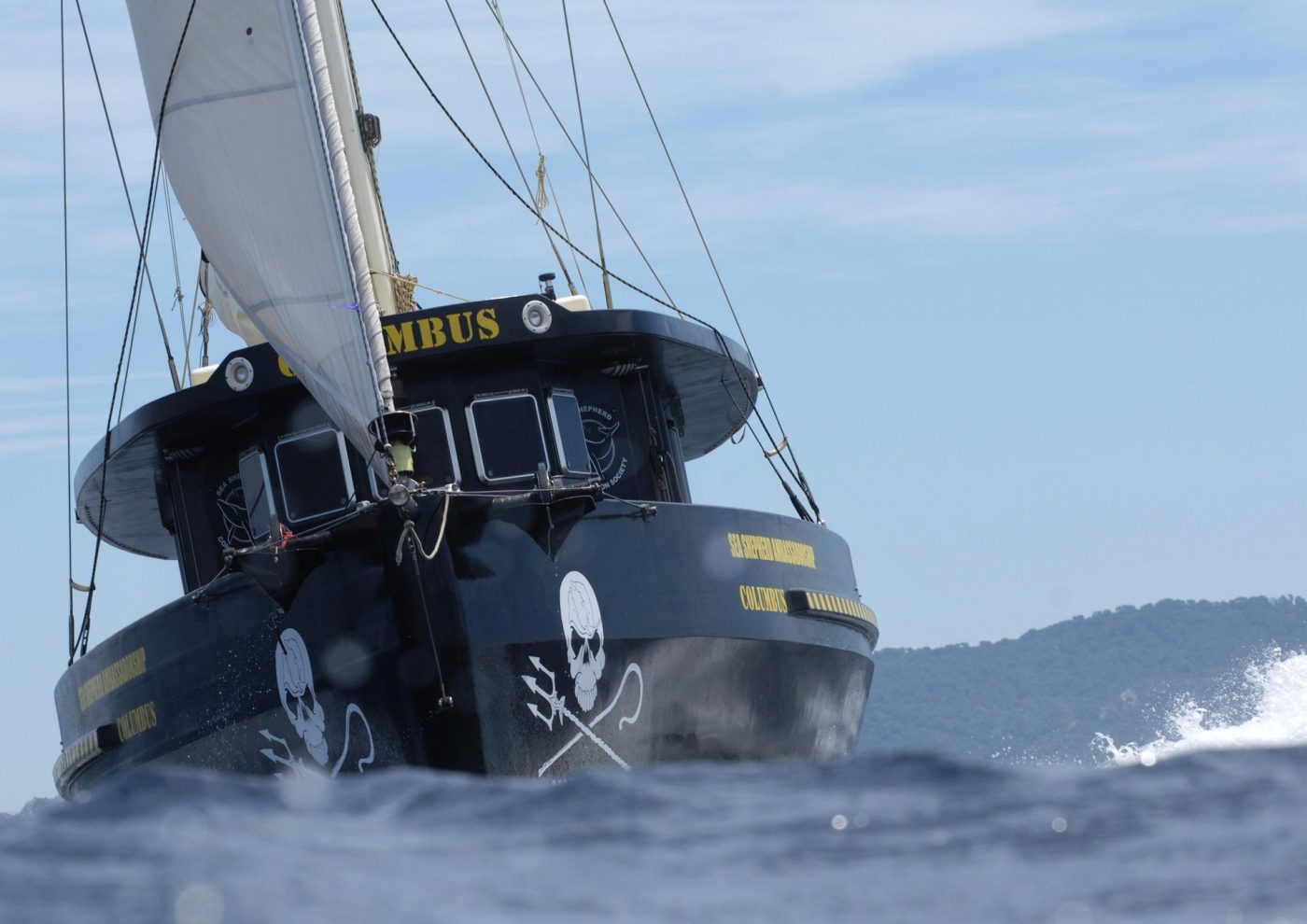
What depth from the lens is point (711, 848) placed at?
5980 millimetres

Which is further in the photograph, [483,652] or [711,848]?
[483,652]

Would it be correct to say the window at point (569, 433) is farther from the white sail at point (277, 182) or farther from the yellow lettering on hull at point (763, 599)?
the white sail at point (277, 182)

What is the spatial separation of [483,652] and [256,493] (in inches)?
121

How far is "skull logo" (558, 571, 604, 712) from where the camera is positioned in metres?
11.8

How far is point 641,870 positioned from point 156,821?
5.47 feet

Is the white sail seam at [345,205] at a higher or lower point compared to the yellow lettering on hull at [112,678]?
higher

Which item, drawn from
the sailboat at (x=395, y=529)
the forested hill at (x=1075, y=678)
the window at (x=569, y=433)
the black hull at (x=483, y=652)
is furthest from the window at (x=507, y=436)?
the forested hill at (x=1075, y=678)

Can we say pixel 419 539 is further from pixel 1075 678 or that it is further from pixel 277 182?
pixel 1075 678

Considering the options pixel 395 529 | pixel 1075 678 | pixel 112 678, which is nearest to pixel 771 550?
pixel 395 529

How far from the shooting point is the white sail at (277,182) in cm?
1178

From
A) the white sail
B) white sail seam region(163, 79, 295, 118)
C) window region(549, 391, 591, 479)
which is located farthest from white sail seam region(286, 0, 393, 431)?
window region(549, 391, 591, 479)

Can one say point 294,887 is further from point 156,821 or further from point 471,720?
point 471,720

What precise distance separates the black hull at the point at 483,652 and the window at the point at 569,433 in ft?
3.25

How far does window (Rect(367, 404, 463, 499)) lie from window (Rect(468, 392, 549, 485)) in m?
0.16
